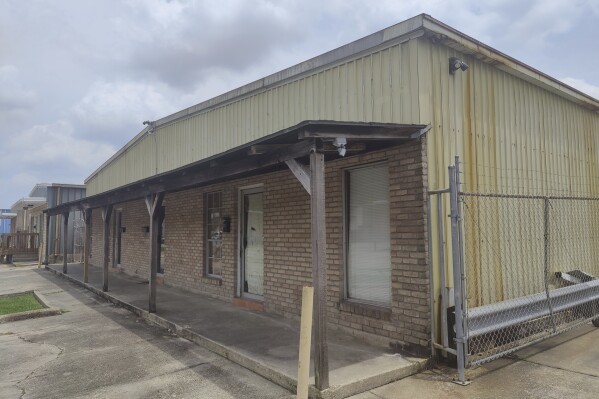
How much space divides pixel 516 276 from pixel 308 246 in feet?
10.2

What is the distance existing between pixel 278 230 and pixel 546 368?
14.4ft

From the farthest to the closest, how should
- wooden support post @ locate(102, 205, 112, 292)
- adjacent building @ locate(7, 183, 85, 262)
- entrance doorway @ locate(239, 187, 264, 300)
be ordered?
1. adjacent building @ locate(7, 183, 85, 262)
2. wooden support post @ locate(102, 205, 112, 292)
3. entrance doorway @ locate(239, 187, 264, 300)

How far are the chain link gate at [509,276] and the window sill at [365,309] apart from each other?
2.73ft

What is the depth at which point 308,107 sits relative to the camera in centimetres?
730

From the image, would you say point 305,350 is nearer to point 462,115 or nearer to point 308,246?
point 308,246

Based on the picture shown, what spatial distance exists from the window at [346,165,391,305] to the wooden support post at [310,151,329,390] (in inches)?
69.1

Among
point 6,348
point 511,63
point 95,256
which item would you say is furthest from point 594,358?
point 95,256

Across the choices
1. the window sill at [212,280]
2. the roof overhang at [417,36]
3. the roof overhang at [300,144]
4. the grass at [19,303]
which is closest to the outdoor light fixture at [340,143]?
the roof overhang at [300,144]

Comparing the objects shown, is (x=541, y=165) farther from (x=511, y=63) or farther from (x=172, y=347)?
(x=172, y=347)

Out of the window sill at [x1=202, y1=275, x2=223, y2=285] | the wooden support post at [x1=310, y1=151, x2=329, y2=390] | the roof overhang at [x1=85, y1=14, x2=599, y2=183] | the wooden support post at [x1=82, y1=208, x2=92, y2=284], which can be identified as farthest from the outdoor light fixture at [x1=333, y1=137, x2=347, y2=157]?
the wooden support post at [x1=82, y1=208, x2=92, y2=284]

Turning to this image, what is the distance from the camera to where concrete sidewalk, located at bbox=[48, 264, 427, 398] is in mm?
4504

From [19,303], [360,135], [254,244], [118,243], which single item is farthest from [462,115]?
[118,243]

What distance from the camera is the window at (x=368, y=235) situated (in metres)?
5.82

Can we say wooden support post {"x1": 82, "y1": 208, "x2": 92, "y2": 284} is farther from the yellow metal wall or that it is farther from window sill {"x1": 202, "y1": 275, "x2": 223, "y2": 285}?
the yellow metal wall
